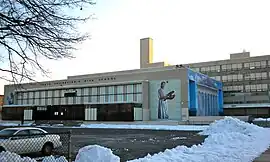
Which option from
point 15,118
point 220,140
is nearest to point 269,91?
point 15,118

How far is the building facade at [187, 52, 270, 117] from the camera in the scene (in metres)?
87.5

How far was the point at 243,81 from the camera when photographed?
91.2 meters

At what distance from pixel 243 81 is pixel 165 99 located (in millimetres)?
39496

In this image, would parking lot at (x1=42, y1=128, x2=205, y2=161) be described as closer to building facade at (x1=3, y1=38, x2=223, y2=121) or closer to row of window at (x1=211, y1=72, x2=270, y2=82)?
building facade at (x1=3, y1=38, x2=223, y2=121)

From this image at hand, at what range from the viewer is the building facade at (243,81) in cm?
8750

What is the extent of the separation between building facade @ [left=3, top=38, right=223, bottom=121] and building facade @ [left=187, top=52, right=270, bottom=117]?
11.9m

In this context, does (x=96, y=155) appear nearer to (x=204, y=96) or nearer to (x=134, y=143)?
(x=134, y=143)

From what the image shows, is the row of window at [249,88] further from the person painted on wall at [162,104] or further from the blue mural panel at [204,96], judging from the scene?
the person painted on wall at [162,104]

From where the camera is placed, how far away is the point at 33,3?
6984 millimetres

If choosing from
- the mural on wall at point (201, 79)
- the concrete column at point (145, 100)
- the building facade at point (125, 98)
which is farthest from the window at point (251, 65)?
the concrete column at point (145, 100)

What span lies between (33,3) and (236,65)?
9212 cm

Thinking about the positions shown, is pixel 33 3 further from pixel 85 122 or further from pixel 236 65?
pixel 236 65

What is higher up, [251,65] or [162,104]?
[251,65]

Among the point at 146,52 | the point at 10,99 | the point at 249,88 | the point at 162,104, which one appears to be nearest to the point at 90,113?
the point at 162,104
